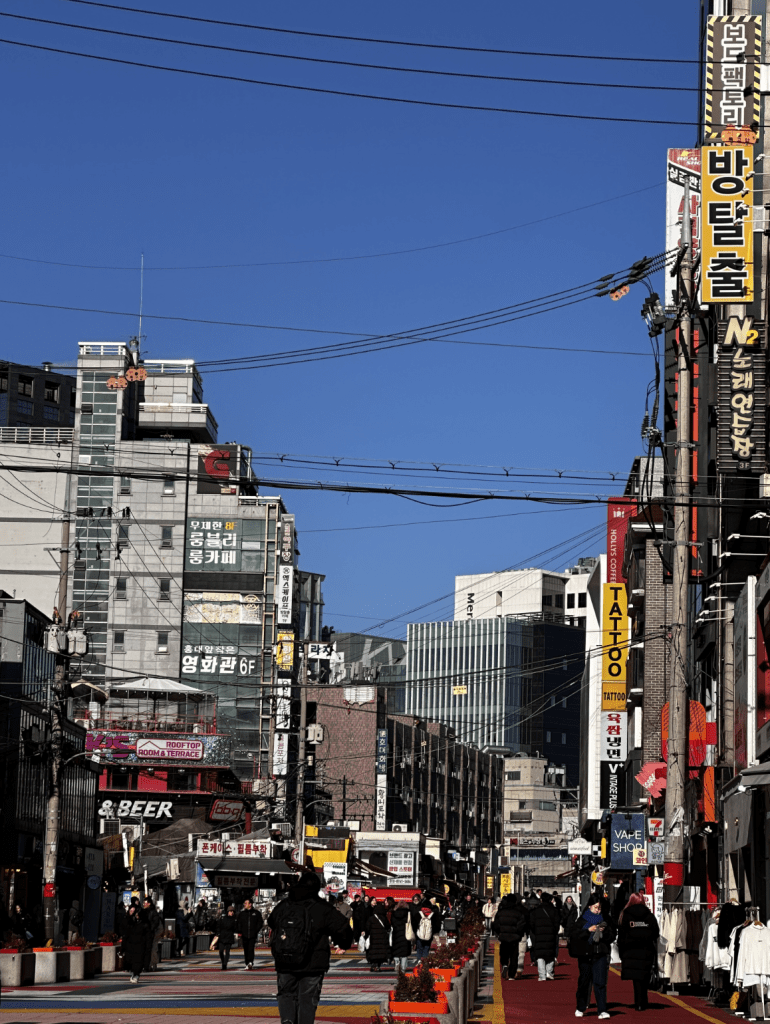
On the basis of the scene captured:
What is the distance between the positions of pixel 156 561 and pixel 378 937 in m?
86.8

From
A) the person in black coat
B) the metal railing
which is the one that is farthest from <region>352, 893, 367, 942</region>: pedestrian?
the metal railing

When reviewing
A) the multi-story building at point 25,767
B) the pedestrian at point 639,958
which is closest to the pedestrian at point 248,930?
the multi-story building at point 25,767

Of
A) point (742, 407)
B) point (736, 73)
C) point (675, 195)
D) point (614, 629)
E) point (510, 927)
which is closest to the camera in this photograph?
point (510, 927)

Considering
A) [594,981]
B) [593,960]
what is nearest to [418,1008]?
[594,981]

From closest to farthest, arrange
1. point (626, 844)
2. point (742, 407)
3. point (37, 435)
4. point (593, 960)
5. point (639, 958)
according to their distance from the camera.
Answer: point (593, 960) → point (639, 958) → point (742, 407) → point (626, 844) → point (37, 435)

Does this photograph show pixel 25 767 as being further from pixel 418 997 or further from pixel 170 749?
pixel 170 749

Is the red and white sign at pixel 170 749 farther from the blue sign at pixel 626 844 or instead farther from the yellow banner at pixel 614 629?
the blue sign at pixel 626 844

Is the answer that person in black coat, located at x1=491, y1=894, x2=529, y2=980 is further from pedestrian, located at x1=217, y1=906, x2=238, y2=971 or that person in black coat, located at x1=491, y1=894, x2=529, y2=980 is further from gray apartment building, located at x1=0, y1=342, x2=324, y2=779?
gray apartment building, located at x1=0, y1=342, x2=324, y2=779

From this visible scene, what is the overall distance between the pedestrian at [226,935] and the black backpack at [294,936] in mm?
24090

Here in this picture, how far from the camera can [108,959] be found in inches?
1389

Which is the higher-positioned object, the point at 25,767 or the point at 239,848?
the point at 25,767

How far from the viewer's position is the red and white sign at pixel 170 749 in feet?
313

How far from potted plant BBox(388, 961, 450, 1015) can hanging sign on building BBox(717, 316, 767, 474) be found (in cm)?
2215

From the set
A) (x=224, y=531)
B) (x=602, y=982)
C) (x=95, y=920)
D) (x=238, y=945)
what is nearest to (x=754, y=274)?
(x=602, y=982)
